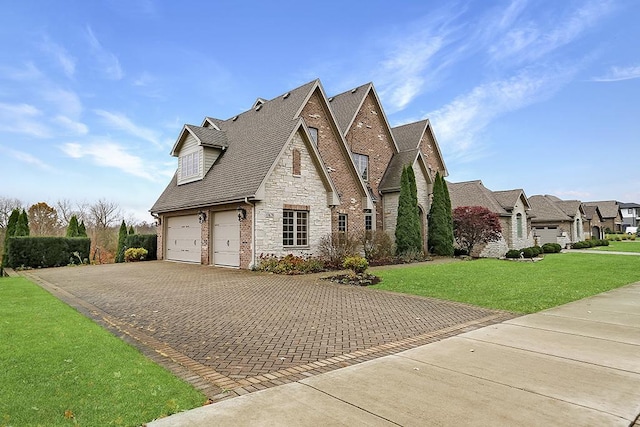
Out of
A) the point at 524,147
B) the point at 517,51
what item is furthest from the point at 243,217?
the point at 524,147

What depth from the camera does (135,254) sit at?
22891mm

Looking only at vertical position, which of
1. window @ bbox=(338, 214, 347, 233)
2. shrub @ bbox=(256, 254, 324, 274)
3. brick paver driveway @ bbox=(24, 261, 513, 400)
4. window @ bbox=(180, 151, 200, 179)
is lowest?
brick paver driveway @ bbox=(24, 261, 513, 400)

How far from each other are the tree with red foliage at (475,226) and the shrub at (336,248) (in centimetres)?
1060

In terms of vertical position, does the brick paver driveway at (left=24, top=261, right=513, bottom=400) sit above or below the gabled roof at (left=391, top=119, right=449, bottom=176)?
below

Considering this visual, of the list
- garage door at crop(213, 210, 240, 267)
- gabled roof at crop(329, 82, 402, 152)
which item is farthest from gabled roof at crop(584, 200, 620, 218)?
garage door at crop(213, 210, 240, 267)

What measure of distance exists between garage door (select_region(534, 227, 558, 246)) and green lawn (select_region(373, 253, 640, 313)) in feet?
80.4

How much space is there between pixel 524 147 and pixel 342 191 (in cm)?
973

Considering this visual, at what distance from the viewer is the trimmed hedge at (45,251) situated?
18922 mm

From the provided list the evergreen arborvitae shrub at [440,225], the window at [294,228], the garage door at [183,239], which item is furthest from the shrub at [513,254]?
the garage door at [183,239]

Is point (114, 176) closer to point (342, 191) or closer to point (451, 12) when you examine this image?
→ point (342, 191)

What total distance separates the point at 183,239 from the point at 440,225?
15085 mm

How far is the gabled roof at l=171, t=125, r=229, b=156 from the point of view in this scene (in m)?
20.4

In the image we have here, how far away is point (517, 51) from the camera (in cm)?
1494

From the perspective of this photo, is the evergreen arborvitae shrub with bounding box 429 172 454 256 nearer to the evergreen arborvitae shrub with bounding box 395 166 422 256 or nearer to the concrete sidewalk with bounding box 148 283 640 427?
the evergreen arborvitae shrub with bounding box 395 166 422 256
